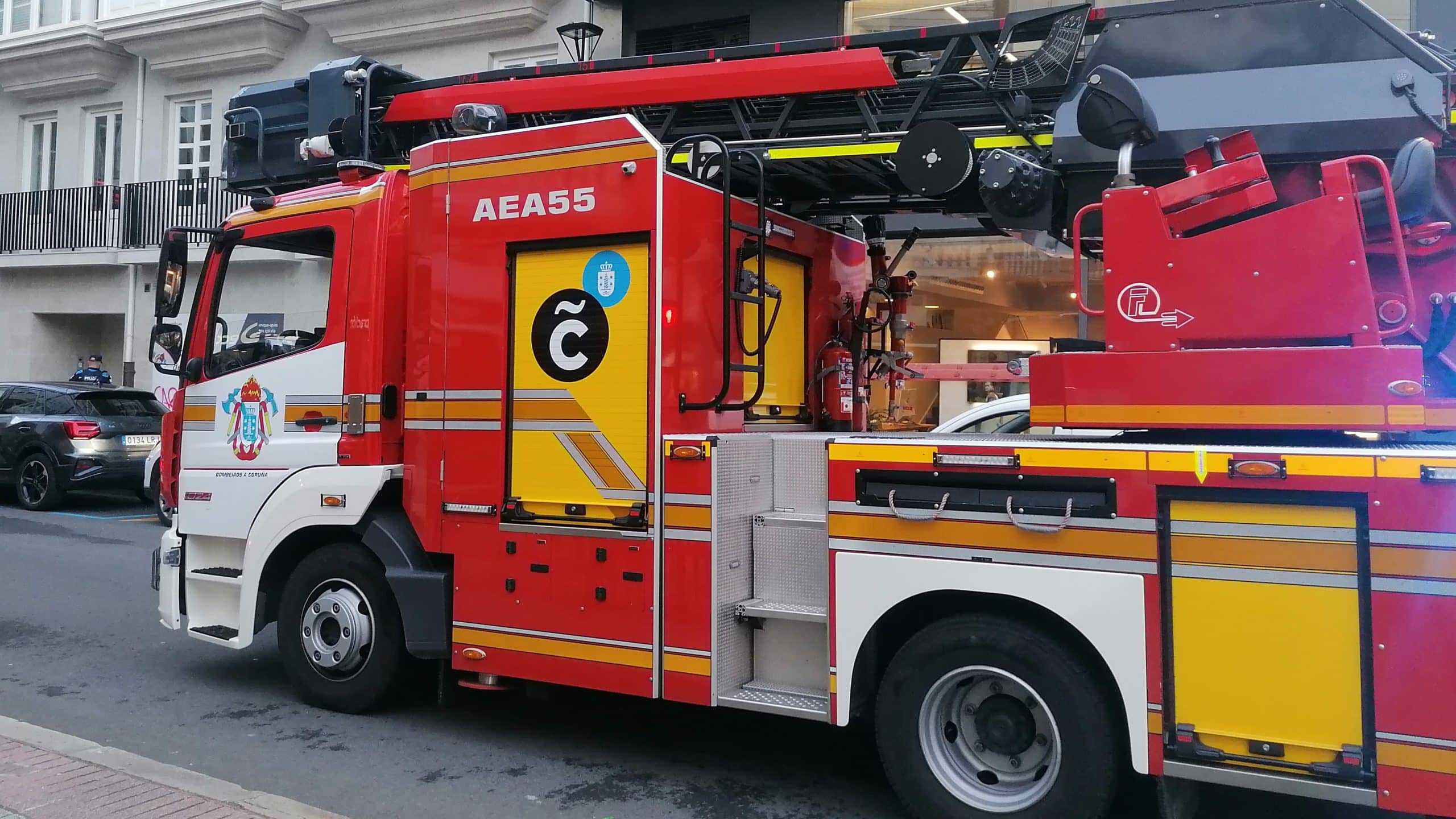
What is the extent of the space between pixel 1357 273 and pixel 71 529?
14230 millimetres

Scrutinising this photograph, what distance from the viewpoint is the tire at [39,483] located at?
15172mm

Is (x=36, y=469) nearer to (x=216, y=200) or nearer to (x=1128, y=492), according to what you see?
(x=216, y=200)

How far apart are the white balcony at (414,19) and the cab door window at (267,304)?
1069cm

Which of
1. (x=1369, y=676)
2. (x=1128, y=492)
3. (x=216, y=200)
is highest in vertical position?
(x=216, y=200)

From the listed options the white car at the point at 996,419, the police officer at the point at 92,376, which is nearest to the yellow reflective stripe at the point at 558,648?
the white car at the point at 996,419

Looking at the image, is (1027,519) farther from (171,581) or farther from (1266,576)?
(171,581)

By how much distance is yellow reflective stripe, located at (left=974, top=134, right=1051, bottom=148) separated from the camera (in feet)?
17.0

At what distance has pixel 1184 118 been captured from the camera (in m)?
4.82

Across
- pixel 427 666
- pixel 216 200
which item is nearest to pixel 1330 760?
pixel 427 666

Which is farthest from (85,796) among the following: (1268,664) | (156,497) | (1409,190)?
(156,497)

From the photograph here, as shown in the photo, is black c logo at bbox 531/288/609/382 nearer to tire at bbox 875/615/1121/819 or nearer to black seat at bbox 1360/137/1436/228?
tire at bbox 875/615/1121/819

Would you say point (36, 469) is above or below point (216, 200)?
below

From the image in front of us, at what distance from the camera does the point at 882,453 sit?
4312 mm

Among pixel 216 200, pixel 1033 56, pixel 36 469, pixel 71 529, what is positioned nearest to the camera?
pixel 1033 56
